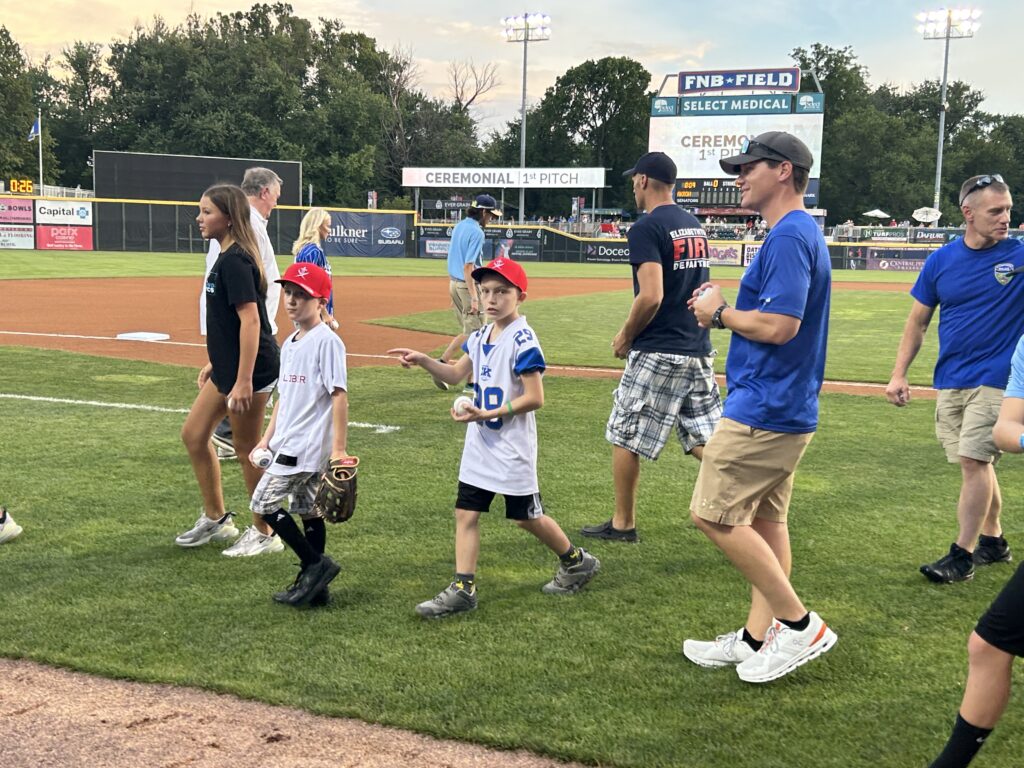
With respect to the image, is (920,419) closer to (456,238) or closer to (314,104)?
(456,238)

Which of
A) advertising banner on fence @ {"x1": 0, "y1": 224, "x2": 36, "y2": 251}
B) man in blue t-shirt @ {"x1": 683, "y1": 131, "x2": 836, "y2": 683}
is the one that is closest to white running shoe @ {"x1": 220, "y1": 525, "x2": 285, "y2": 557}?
man in blue t-shirt @ {"x1": 683, "y1": 131, "x2": 836, "y2": 683}

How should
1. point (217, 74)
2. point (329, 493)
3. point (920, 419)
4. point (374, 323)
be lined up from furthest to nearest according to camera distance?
point (217, 74)
point (374, 323)
point (920, 419)
point (329, 493)

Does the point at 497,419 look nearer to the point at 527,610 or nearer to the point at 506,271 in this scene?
the point at 506,271

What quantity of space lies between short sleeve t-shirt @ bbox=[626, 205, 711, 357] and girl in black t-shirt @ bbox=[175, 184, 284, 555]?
80.1 inches

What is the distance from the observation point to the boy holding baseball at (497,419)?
12.9 ft

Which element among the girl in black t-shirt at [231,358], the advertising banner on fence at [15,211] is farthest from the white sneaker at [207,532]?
the advertising banner on fence at [15,211]

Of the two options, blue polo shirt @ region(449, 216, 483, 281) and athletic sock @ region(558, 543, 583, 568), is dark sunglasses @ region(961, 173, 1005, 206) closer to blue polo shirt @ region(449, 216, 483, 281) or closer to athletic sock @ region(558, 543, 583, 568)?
athletic sock @ region(558, 543, 583, 568)

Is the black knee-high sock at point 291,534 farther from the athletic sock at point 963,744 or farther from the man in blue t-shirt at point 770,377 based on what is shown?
the athletic sock at point 963,744

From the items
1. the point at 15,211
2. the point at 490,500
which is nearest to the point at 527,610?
the point at 490,500

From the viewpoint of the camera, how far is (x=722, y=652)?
3.61m

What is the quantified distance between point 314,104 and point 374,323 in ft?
195

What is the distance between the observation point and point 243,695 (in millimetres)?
3328

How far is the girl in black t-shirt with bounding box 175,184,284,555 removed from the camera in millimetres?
4590

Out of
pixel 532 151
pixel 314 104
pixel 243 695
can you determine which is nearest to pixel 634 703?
pixel 243 695
